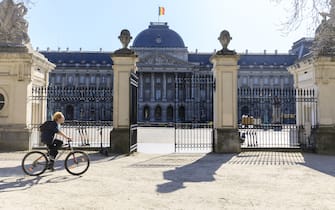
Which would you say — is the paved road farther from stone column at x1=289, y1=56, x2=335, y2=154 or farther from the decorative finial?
the decorative finial

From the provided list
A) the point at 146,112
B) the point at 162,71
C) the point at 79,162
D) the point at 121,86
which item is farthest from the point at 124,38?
the point at 146,112

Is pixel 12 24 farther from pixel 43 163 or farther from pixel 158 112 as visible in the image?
pixel 158 112

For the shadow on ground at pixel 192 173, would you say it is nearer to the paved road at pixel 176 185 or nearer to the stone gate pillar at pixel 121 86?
the paved road at pixel 176 185

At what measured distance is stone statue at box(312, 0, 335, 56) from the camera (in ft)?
39.0

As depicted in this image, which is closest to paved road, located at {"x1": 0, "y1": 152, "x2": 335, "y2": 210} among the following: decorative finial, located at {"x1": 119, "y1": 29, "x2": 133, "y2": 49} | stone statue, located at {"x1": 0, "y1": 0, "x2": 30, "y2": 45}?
decorative finial, located at {"x1": 119, "y1": 29, "x2": 133, "y2": 49}

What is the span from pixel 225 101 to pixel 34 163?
6927 mm

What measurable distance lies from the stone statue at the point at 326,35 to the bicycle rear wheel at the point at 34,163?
32.6 ft

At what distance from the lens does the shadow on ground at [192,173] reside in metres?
6.31

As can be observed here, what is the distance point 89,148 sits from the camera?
12062mm

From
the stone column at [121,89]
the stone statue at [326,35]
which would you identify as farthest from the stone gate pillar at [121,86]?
the stone statue at [326,35]

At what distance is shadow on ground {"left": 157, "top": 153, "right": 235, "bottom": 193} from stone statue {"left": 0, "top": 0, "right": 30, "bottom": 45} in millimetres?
8020

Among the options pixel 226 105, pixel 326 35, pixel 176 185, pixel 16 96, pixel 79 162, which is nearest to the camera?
pixel 176 185

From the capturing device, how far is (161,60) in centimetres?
7481

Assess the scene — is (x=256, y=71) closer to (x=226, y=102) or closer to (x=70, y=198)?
(x=226, y=102)
